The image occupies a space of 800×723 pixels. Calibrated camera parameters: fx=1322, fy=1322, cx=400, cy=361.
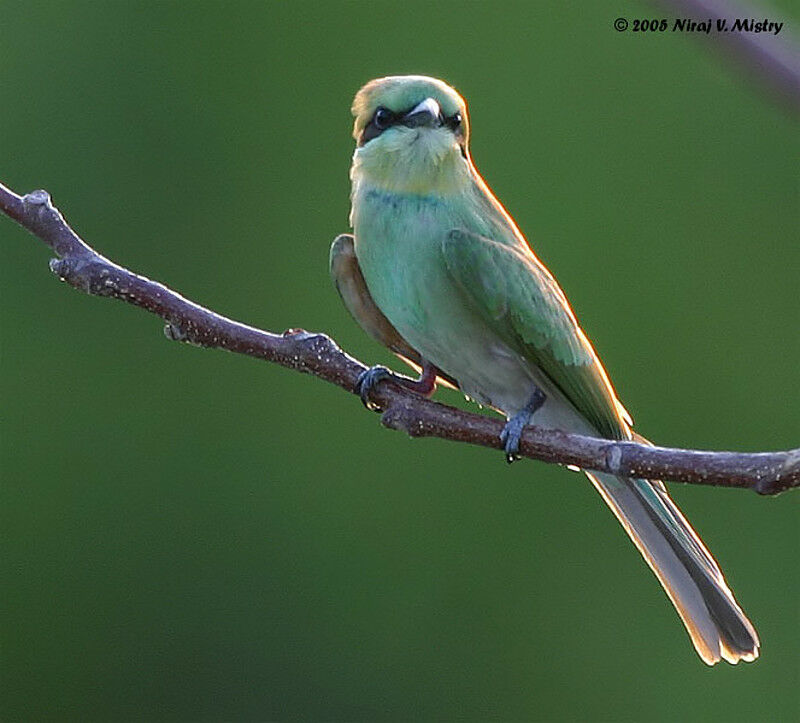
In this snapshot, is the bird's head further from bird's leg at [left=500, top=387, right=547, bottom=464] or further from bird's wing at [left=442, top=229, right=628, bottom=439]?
bird's leg at [left=500, top=387, right=547, bottom=464]

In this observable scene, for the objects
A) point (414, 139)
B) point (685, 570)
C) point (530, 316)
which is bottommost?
point (685, 570)

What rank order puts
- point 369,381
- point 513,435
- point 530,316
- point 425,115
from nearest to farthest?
point 513,435
point 369,381
point 530,316
point 425,115

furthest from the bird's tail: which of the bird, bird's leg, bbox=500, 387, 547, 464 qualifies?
bird's leg, bbox=500, 387, 547, 464

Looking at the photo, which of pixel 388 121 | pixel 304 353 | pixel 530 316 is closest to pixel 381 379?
pixel 304 353

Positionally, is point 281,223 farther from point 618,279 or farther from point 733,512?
point 733,512

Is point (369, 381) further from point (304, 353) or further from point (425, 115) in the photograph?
point (425, 115)

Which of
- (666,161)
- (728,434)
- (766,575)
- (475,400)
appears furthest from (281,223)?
(475,400)

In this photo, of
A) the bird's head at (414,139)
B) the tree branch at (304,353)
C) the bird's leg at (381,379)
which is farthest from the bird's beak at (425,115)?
the tree branch at (304,353)
